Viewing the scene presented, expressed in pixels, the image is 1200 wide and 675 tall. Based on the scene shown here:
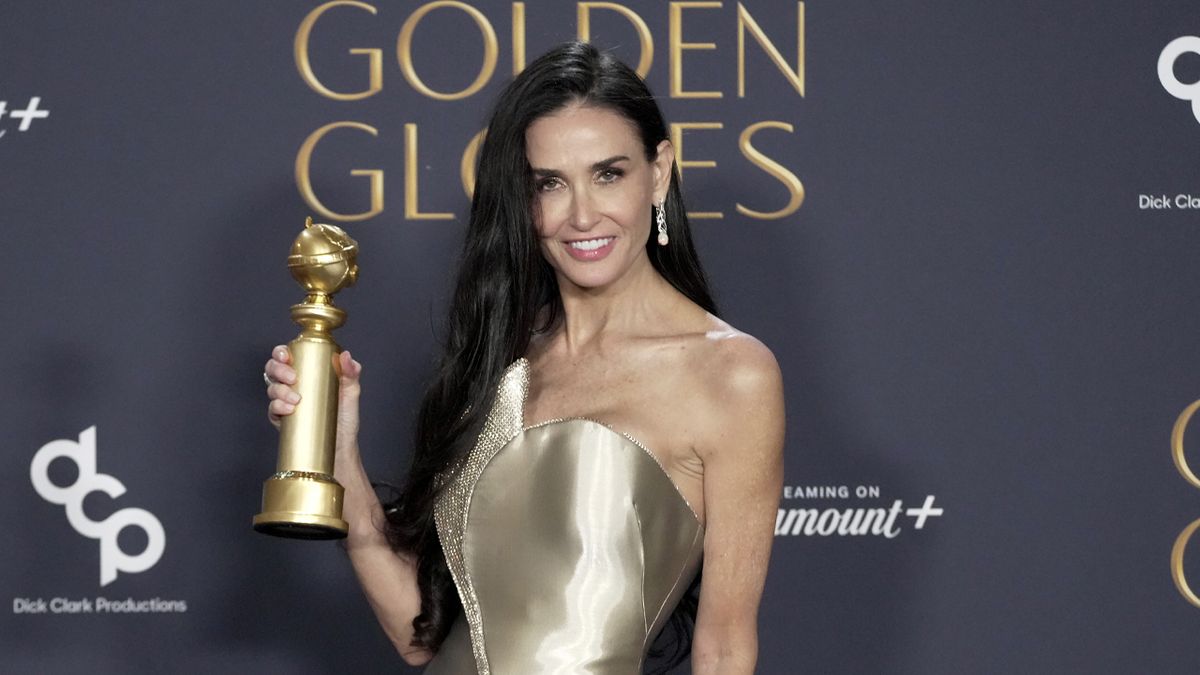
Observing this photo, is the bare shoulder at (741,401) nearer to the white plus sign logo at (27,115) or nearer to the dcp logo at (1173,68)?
the dcp logo at (1173,68)

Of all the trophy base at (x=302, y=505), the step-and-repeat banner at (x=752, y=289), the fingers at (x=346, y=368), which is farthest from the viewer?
the step-and-repeat banner at (x=752, y=289)

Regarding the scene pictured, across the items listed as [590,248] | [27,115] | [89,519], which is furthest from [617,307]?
[27,115]

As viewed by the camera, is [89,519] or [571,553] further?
[89,519]

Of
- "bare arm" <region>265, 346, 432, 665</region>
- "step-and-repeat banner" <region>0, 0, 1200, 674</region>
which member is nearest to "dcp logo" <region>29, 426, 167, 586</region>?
"step-and-repeat banner" <region>0, 0, 1200, 674</region>

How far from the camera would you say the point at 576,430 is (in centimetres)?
227

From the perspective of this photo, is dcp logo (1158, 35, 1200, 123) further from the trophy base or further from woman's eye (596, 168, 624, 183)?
the trophy base

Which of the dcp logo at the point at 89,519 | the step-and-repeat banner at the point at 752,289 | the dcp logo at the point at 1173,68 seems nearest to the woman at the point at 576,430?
the step-and-repeat banner at the point at 752,289

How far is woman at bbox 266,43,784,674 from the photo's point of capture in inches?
87.5

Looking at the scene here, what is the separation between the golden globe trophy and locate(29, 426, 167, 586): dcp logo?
53.4 inches

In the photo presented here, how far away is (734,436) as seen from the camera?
223 cm

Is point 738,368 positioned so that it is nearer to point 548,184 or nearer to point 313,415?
point 548,184

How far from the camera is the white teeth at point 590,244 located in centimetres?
233

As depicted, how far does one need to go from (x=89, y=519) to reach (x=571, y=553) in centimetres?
157

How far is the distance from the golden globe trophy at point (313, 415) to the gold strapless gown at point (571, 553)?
9.3 inches
